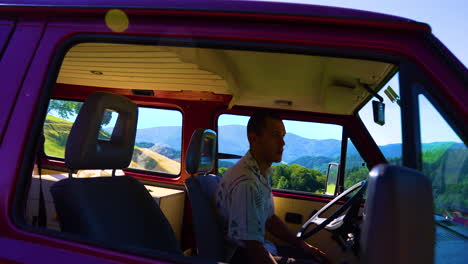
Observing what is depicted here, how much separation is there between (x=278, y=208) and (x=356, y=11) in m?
3.00

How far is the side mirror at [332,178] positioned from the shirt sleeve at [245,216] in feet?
6.09

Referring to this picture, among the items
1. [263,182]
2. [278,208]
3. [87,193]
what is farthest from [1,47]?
[278,208]

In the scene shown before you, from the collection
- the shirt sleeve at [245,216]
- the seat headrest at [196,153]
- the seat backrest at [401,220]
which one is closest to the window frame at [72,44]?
the seat backrest at [401,220]

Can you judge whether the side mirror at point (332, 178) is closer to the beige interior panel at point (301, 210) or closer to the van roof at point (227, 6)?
the beige interior panel at point (301, 210)

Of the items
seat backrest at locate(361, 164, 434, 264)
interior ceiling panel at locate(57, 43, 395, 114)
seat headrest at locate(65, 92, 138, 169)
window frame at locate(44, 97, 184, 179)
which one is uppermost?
interior ceiling panel at locate(57, 43, 395, 114)

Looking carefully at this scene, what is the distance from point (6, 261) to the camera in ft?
3.45

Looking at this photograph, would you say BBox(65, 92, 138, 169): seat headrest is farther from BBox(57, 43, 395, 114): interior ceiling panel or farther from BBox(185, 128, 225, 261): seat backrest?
BBox(185, 128, 225, 261): seat backrest

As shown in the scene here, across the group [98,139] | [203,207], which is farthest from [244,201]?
[98,139]

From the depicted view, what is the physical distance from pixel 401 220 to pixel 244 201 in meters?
1.30

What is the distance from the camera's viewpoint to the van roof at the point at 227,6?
104cm

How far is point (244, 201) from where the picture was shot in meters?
1.93

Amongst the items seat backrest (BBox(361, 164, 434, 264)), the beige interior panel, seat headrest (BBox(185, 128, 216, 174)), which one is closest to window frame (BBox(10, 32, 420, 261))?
seat backrest (BBox(361, 164, 434, 264))

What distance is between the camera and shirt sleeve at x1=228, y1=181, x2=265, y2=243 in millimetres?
1885

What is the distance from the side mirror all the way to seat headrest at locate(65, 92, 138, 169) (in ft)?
7.59
